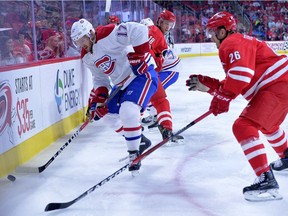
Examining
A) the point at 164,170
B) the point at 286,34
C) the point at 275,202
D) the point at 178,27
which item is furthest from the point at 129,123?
the point at 286,34

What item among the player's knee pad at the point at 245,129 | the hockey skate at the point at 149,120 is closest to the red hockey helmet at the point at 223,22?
the player's knee pad at the point at 245,129

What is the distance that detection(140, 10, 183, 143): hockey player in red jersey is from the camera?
332 cm

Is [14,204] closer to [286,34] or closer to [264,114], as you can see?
[264,114]

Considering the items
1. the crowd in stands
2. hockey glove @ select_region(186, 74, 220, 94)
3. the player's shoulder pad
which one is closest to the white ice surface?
hockey glove @ select_region(186, 74, 220, 94)

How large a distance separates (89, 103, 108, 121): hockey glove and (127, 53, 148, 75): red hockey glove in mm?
433

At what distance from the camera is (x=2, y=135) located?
8.70ft

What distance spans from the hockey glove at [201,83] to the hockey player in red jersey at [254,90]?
0.23 m

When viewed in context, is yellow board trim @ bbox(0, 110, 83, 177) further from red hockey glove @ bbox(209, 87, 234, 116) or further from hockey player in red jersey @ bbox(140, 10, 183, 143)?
red hockey glove @ bbox(209, 87, 234, 116)

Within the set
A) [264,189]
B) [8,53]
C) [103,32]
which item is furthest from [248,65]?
[8,53]

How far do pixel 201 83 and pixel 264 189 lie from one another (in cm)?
67

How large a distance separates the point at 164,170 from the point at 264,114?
2.87ft

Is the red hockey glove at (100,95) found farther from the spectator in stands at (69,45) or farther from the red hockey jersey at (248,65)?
the spectator in stands at (69,45)

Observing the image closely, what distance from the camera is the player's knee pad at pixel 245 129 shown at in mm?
2139

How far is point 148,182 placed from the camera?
255 centimetres
